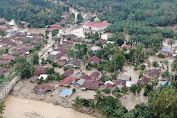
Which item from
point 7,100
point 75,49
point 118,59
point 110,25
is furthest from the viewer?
point 110,25

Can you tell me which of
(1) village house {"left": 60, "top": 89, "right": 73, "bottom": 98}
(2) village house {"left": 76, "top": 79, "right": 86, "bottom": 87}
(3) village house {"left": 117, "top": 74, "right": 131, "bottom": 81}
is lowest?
(1) village house {"left": 60, "top": 89, "right": 73, "bottom": 98}

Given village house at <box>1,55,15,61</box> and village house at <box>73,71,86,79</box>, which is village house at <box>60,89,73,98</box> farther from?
village house at <box>1,55,15,61</box>

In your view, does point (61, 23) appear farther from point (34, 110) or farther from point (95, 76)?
point (34, 110)

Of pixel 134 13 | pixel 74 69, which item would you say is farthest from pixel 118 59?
pixel 134 13

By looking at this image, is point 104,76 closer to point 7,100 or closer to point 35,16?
point 7,100

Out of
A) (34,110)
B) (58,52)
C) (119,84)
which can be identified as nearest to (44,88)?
(34,110)

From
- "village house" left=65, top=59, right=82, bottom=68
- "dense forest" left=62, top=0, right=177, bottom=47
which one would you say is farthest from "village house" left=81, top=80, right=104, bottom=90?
"dense forest" left=62, top=0, right=177, bottom=47
